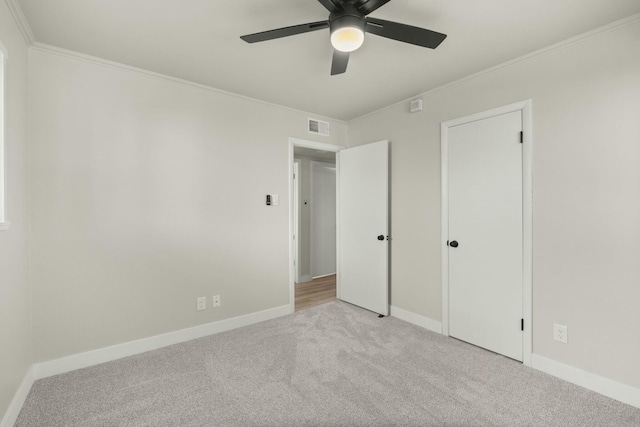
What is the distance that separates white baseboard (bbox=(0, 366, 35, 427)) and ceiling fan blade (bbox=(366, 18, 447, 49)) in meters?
2.94

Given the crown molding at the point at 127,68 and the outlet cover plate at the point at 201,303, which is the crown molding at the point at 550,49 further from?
the outlet cover plate at the point at 201,303

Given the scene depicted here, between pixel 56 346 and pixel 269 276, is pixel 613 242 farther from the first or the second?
pixel 56 346

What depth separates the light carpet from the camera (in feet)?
5.83

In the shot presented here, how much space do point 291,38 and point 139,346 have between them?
2798mm

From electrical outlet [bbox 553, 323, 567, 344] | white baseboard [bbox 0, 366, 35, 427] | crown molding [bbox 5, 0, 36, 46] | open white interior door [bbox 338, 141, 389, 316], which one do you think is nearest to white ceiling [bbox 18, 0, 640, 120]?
crown molding [bbox 5, 0, 36, 46]

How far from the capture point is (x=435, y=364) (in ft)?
7.82

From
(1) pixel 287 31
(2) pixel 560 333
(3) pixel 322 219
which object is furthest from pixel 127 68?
(2) pixel 560 333

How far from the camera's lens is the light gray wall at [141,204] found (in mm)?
2232

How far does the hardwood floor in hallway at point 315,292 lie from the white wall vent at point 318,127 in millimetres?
2233

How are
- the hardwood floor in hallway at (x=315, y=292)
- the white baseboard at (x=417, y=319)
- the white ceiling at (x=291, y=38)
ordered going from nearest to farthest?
the white ceiling at (x=291, y=38) → the white baseboard at (x=417, y=319) → the hardwood floor in hallway at (x=315, y=292)

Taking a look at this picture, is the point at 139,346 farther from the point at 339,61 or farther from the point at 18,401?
the point at 339,61

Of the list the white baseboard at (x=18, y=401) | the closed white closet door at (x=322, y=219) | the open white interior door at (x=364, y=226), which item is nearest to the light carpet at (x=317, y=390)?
the white baseboard at (x=18, y=401)

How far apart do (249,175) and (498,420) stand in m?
2.85

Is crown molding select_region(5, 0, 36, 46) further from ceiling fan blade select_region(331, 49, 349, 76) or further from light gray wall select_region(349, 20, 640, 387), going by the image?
light gray wall select_region(349, 20, 640, 387)
